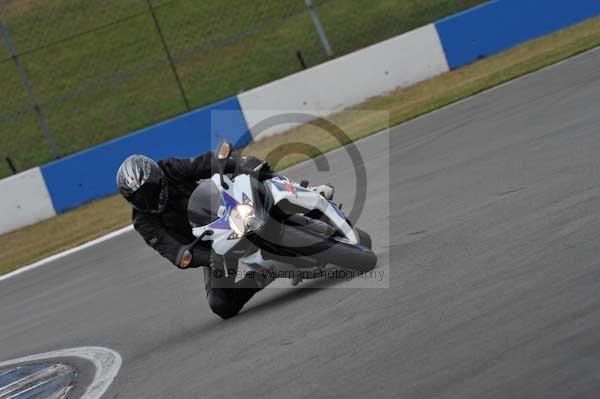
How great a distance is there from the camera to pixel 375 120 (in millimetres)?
16656

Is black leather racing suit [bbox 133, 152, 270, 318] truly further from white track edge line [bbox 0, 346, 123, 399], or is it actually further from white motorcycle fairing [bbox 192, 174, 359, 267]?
white track edge line [bbox 0, 346, 123, 399]

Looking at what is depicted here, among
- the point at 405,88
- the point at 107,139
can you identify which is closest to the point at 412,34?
the point at 405,88

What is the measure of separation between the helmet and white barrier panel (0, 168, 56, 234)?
10.5m

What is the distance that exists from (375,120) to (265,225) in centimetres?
977

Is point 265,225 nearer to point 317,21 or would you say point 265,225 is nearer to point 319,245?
point 319,245

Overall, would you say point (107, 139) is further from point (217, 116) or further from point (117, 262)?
point (117, 262)

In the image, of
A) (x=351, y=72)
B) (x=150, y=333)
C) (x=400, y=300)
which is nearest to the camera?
(x=400, y=300)

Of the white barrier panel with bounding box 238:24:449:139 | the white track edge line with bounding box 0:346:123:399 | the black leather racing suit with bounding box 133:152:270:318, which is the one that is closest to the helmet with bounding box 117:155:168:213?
the black leather racing suit with bounding box 133:152:270:318

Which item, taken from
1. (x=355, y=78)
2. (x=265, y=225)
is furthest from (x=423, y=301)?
(x=355, y=78)

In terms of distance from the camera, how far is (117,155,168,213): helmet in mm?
7602

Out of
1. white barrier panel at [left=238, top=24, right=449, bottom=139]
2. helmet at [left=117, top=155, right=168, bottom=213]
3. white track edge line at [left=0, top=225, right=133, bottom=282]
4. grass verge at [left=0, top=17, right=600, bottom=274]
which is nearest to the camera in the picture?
helmet at [left=117, top=155, right=168, bottom=213]

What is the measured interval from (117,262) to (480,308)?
714 cm

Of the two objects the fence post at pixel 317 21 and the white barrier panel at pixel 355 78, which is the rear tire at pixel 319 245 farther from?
the fence post at pixel 317 21

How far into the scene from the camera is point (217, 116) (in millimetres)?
18406
